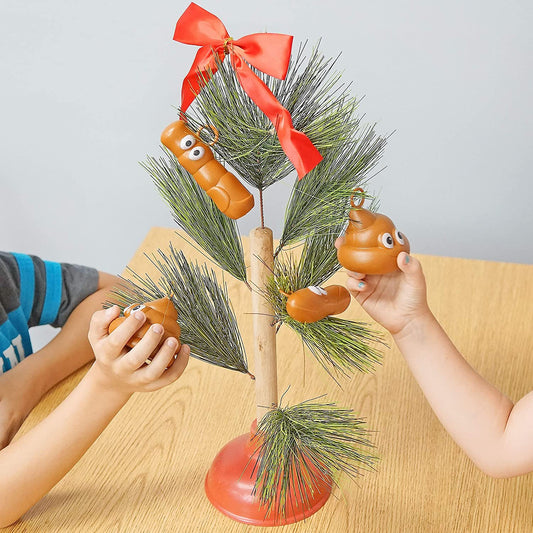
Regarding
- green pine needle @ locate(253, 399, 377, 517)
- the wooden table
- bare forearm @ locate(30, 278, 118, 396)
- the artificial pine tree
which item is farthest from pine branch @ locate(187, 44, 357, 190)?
bare forearm @ locate(30, 278, 118, 396)

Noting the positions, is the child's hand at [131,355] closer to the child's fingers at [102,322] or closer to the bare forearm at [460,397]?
the child's fingers at [102,322]

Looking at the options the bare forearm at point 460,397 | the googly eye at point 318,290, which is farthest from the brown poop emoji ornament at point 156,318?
the bare forearm at point 460,397

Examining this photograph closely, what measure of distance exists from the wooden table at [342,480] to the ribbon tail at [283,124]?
346mm

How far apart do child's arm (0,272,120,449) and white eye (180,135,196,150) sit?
0.44 meters

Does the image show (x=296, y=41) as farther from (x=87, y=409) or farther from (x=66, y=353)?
(x=87, y=409)

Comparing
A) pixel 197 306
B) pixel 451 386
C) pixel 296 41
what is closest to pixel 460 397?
pixel 451 386

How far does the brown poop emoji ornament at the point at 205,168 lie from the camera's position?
53 cm

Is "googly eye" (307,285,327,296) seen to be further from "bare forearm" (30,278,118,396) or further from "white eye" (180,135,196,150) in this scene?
"bare forearm" (30,278,118,396)

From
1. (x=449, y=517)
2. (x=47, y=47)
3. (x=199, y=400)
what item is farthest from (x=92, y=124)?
(x=449, y=517)

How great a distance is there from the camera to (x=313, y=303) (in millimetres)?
555

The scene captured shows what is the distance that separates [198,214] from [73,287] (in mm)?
486

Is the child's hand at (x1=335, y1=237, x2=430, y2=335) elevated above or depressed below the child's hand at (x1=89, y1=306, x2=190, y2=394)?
below

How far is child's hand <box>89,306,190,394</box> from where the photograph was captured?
53cm

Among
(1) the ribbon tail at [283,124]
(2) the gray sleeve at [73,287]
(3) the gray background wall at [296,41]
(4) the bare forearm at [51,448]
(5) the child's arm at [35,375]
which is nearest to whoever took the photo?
(1) the ribbon tail at [283,124]
